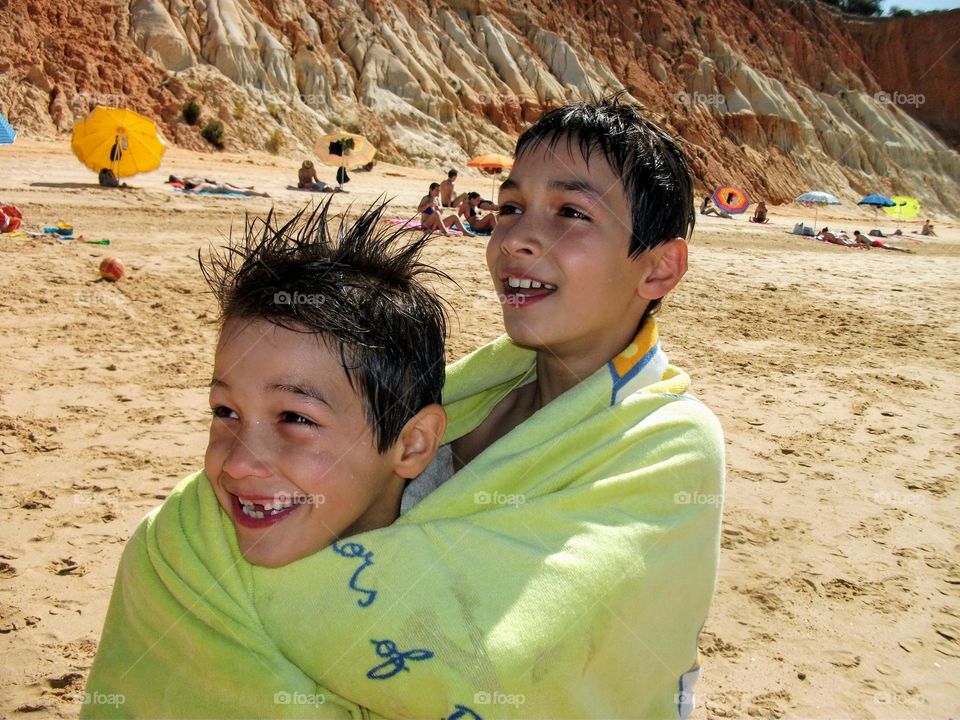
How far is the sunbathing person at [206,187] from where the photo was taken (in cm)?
1405

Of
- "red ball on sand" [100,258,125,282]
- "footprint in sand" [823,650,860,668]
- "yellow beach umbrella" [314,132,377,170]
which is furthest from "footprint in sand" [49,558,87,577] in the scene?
"yellow beach umbrella" [314,132,377,170]

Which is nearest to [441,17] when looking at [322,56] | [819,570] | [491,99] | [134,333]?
[491,99]

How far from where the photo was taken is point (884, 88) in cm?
5578

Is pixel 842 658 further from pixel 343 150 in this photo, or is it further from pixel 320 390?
pixel 343 150

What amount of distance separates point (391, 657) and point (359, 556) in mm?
181

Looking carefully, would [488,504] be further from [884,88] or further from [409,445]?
[884,88]

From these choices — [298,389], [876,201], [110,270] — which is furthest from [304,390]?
[876,201]

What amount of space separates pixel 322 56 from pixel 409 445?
28.9m

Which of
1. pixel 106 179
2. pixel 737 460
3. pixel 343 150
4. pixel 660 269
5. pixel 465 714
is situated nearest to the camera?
pixel 465 714

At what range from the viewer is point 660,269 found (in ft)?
6.55

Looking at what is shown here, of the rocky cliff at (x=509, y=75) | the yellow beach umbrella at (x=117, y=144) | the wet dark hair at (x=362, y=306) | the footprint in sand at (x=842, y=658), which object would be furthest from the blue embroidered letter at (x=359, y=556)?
the rocky cliff at (x=509, y=75)

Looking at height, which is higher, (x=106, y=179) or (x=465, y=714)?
(x=106, y=179)

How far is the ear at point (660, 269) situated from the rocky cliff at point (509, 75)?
A: 20937 millimetres

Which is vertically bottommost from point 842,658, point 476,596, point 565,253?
point 842,658
